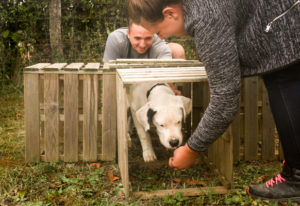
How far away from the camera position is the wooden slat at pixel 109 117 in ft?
9.39

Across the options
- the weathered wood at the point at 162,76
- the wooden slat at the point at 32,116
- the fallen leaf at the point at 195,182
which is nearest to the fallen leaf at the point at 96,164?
the wooden slat at the point at 32,116

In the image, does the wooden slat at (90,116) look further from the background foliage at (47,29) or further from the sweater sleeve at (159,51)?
the background foliage at (47,29)

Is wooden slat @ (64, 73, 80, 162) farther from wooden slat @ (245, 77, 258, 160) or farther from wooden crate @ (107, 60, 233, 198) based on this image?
wooden slat @ (245, 77, 258, 160)

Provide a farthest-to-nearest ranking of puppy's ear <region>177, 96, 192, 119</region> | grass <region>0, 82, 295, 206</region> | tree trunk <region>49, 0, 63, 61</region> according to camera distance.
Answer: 1. tree trunk <region>49, 0, 63, 61</region>
2. puppy's ear <region>177, 96, 192, 119</region>
3. grass <region>0, 82, 295, 206</region>

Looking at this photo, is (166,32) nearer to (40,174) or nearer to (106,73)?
(106,73)

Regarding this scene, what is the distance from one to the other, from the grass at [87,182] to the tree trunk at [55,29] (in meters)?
2.83

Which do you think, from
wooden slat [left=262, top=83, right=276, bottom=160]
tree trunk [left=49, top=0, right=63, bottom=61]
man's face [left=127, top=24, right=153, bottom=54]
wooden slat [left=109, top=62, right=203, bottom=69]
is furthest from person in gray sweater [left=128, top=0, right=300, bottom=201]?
tree trunk [left=49, top=0, right=63, bottom=61]

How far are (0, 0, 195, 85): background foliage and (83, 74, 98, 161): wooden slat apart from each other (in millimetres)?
3121

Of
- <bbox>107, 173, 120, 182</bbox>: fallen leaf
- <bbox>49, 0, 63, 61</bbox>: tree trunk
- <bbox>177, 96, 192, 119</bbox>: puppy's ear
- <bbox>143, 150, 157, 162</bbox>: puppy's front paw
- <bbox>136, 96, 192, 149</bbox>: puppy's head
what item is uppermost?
<bbox>49, 0, 63, 61</bbox>: tree trunk

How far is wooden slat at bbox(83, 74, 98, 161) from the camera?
287cm

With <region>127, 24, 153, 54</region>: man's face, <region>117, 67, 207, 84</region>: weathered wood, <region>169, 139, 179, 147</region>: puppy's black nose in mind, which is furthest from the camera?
<region>127, 24, 153, 54</region>: man's face

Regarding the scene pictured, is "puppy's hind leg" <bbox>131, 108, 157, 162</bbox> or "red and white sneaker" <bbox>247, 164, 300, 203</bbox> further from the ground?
"puppy's hind leg" <bbox>131, 108, 157, 162</bbox>

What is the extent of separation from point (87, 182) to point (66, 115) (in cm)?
68

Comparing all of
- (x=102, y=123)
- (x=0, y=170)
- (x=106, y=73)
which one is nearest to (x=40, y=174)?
(x=0, y=170)
